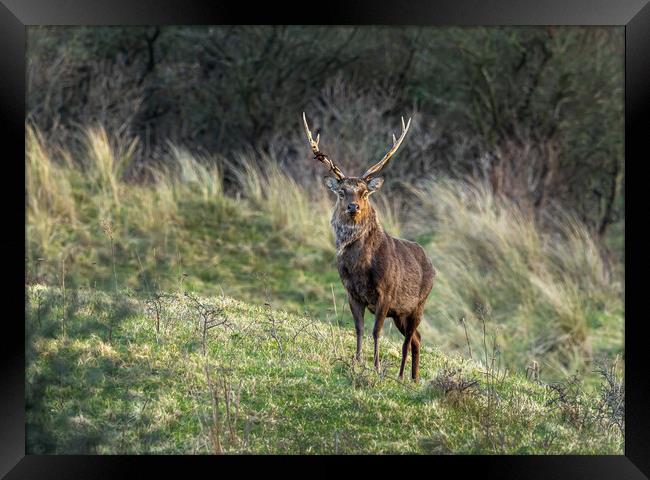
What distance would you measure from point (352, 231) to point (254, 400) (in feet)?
3.97

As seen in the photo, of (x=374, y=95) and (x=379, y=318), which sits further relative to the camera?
(x=374, y=95)

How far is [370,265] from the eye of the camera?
5.77 m

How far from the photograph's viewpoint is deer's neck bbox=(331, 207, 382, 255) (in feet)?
19.1

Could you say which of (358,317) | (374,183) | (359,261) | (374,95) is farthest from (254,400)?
(374,95)

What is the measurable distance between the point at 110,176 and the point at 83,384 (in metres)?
6.05

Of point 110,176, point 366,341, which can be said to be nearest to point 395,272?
point 366,341

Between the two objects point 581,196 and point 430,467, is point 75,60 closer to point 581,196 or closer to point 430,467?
point 581,196

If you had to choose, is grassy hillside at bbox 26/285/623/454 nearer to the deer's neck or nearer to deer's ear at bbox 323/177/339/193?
the deer's neck

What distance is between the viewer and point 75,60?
14.2m

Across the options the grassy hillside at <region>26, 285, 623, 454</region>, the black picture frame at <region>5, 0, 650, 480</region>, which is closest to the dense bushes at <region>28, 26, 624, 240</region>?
the grassy hillside at <region>26, 285, 623, 454</region>
